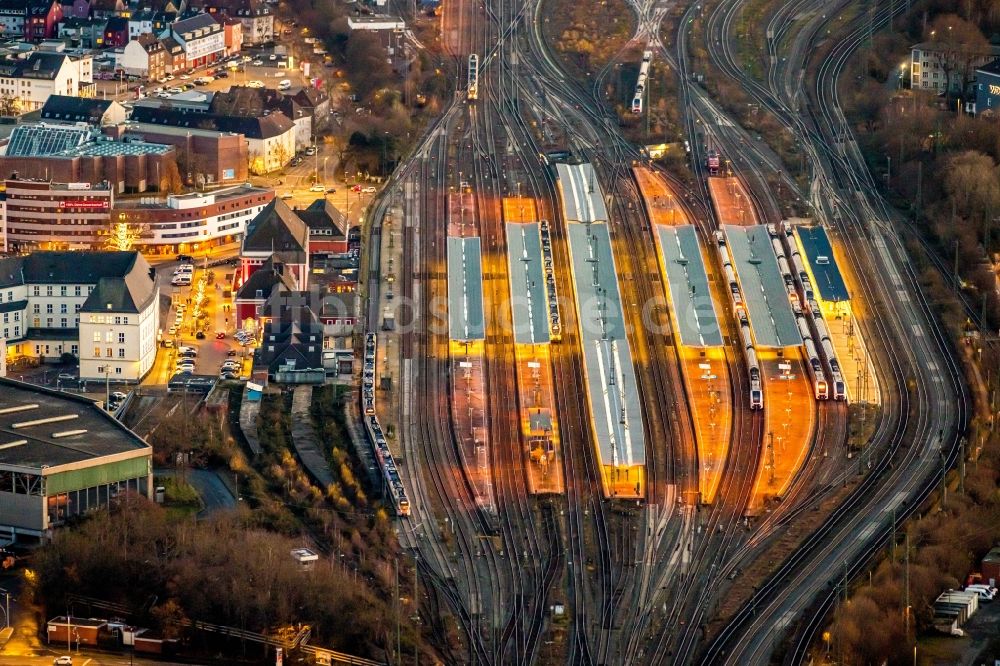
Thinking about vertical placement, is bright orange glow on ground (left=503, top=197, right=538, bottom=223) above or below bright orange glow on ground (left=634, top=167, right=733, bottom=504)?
above

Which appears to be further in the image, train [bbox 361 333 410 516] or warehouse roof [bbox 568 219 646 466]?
warehouse roof [bbox 568 219 646 466]

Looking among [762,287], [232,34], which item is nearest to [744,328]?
[762,287]

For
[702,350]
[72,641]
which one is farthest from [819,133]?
[72,641]

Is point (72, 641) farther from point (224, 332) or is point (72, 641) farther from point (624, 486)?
point (224, 332)

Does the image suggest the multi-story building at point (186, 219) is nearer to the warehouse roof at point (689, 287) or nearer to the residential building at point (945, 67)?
the warehouse roof at point (689, 287)

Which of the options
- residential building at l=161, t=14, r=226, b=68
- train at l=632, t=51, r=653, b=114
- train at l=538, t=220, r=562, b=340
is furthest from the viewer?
residential building at l=161, t=14, r=226, b=68

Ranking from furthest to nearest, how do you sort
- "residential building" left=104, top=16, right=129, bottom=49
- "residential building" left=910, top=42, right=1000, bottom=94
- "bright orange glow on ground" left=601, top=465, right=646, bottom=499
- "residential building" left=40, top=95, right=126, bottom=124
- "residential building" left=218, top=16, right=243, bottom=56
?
"residential building" left=218, top=16, right=243, bottom=56, "residential building" left=104, top=16, right=129, bottom=49, "residential building" left=910, top=42, right=1000, bottom=94, "residential building" left=40, top=95, right=126, bottom=124, "bright orange glow on ground" left=601, top=465, right=646, bottom=499

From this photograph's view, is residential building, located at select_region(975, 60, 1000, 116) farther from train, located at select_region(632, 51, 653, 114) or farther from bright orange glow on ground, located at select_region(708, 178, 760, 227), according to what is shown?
train, located at select_region(632, 51, 653, 114)

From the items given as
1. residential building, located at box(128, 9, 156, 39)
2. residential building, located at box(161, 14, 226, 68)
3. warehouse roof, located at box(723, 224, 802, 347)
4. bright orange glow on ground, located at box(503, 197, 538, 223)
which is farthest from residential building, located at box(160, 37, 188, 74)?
warehouse roof, located at box(723, 224, 802, 347)
